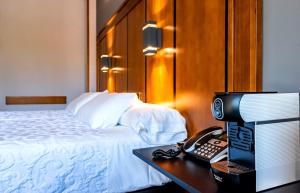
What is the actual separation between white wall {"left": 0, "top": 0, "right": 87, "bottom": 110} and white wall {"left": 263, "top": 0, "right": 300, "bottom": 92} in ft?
14.6

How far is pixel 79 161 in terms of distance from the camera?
1.63m

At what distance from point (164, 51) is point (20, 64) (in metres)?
3.63

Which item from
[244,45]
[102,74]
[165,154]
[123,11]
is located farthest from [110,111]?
[102,74]

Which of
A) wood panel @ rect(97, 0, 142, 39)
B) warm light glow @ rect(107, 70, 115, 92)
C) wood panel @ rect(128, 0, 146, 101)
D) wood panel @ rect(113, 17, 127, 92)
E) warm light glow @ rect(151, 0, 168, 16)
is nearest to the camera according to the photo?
warm light glow @ rect(151, 0, 168, 16)

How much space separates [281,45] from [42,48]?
4.76 m

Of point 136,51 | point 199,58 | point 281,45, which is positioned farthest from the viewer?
point 136,51

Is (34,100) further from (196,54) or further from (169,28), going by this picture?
(196,54)

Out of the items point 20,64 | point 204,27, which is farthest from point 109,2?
point 204,27

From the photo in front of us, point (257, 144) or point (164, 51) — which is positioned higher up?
point (164, 51)

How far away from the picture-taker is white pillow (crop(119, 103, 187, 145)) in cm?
182

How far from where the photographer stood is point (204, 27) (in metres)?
1.75

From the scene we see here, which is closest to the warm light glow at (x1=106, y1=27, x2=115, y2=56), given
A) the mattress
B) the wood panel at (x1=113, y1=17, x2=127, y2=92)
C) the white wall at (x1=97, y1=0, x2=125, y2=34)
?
the wood panel at (x1=113, y1=17, x2=127, y2=92)

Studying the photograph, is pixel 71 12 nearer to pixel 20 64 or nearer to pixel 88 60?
pixel 88 60

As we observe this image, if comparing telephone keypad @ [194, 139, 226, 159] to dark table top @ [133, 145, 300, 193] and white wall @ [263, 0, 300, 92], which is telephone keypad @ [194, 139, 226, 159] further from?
white wall @ [263, 0, 300, 92]
